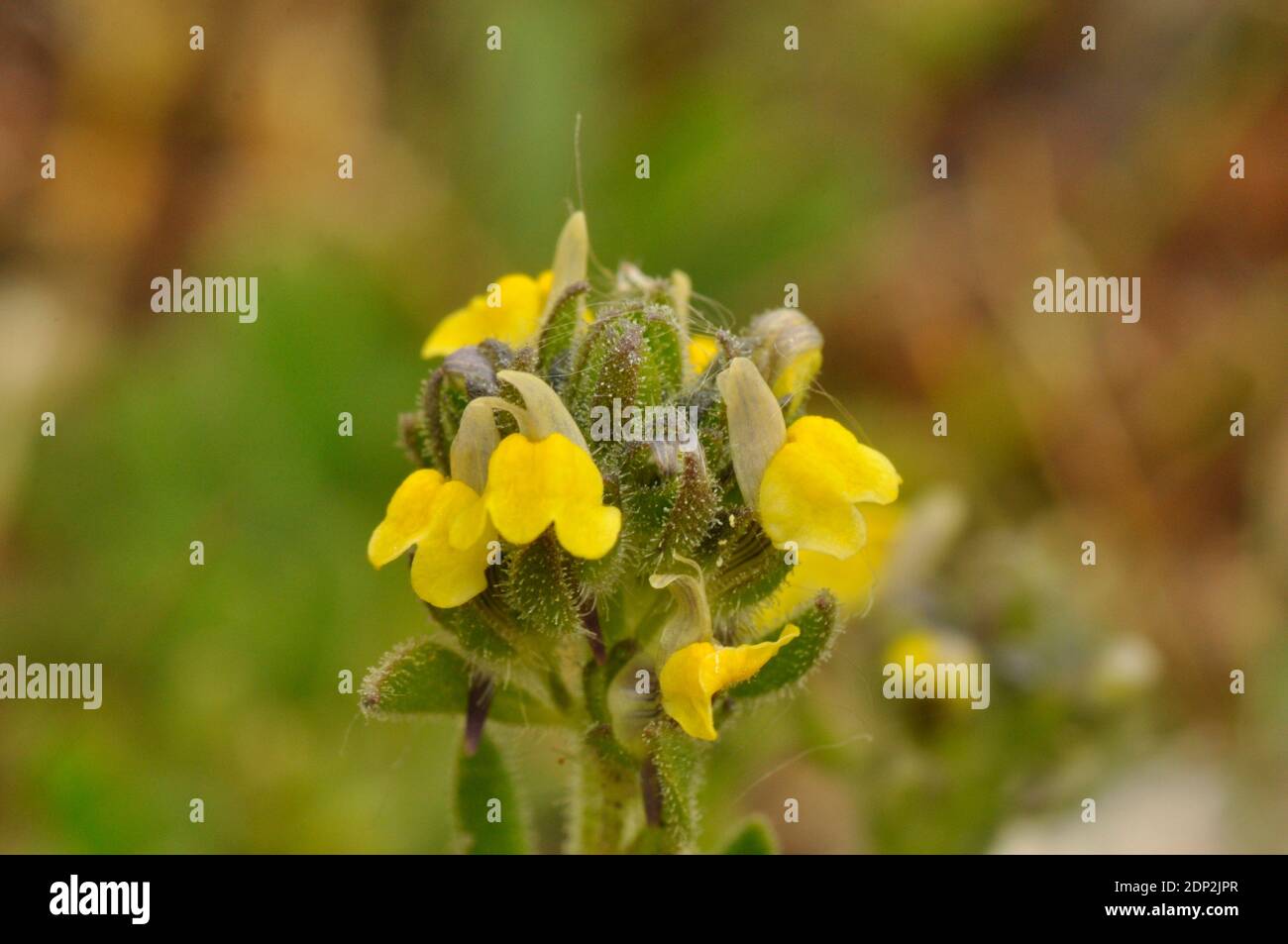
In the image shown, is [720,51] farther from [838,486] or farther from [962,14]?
[838,486]

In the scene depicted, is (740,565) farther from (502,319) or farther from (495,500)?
(502,319)

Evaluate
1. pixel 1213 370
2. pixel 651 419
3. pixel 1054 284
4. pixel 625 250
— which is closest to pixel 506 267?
pixel 625 250

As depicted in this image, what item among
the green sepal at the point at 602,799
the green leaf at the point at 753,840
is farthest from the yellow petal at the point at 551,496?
the green leaf at the point at 753,840

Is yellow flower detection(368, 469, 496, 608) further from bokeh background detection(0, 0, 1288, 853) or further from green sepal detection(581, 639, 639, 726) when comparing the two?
bokeh background detection(0, 0, 1288, 853)

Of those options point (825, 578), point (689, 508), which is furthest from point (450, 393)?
point (825, 578)

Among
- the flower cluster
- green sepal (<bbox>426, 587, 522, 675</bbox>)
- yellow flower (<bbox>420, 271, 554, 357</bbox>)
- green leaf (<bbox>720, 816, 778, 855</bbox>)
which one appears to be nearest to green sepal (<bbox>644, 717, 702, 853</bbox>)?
the flower cluster

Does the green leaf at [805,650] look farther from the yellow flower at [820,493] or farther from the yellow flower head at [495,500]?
the yellow flower head at [495,500]

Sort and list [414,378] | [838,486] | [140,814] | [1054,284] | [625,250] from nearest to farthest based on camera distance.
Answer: [838,486] < [140,814] < [414,378] < [625,250] < [1054,284]
